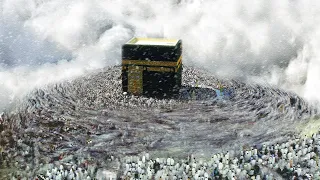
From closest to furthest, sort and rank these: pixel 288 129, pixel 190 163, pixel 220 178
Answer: pixel 220 178 → pixel 190 163 → pixel 288 129

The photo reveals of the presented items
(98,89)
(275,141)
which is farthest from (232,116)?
(98,89)

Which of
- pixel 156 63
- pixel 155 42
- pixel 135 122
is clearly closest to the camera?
pixel 135 122

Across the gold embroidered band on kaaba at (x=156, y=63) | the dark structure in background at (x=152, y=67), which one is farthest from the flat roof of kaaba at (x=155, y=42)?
the gold embroidered band on kaaba at (x=156, y=63)

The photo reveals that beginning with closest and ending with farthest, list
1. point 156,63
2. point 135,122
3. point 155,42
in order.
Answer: point 135,122 → point 156,63 → point 155,42

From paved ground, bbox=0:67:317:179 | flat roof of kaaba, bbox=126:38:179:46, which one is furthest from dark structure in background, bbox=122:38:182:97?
paved ground, bbox=0:67:317:179

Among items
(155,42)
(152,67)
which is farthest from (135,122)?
(155,42)

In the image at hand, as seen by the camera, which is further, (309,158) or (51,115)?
(51,115)

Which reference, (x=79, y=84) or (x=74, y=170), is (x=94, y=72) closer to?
(x=79, y=84)

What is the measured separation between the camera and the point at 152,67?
9.76 m

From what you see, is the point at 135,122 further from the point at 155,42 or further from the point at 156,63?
the point at 155,42

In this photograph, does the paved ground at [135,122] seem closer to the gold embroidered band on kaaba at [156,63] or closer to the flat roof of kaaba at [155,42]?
the gold embroidered band on kaaba at [156,63]

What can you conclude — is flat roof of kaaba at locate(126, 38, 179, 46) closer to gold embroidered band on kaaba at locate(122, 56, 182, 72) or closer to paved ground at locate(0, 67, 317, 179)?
gold embroidered band on kaaba at locate(122, 56, 182, 72)

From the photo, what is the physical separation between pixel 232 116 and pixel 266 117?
67 centimetres

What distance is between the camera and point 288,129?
8.18 metres
